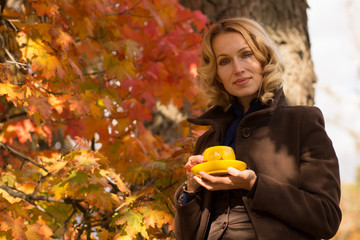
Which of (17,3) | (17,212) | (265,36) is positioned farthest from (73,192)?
(17,3)

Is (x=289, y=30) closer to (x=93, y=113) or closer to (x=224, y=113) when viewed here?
(x=93, y=113)

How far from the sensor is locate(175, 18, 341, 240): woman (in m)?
1.82

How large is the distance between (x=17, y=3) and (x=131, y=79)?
1.66 metres

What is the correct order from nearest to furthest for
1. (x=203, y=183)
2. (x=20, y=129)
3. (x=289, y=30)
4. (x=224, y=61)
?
1. (x=203, y=183)
2. (x=224, y=61)
3. (x=20, y=129)
4. (x=289, y=30)

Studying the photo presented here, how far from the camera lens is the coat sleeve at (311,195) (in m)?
1.79

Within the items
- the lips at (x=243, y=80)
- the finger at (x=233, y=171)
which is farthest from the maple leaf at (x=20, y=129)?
the finger at (x=233, y=171)

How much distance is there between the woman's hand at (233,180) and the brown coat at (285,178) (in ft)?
0.14

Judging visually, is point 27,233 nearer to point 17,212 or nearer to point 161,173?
point 17,212

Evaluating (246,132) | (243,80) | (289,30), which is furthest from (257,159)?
(289,30)

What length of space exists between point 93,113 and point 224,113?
4.01 feet

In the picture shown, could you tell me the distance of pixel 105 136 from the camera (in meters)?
3.64

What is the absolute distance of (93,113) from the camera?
10.6ft

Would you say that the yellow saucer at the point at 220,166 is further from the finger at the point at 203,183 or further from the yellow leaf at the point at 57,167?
the yellow leaf at the point at 57,167

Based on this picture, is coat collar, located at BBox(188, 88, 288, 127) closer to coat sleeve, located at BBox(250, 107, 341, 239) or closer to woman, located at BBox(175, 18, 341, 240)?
woman, located at BBox(175, 18, 341, 240)
